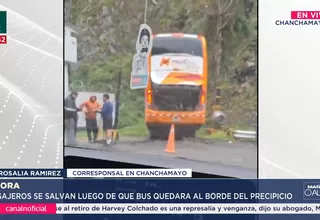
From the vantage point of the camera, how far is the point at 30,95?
6.97 feet

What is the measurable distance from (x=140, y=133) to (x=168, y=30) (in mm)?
575

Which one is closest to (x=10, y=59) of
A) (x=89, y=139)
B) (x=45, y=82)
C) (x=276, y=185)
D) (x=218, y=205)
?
(x=45, y=82)

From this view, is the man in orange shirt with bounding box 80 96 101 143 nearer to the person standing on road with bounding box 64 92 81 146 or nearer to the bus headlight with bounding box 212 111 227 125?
the person standing on road with bounding box 64 92 81 146

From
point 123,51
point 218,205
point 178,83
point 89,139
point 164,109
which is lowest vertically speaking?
point 218,205

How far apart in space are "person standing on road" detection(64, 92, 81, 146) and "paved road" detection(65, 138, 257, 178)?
0.05 metres

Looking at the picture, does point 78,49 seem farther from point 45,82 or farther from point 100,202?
point 100,202

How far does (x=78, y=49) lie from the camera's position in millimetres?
2129

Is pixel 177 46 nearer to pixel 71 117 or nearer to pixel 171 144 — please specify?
pixel 171 144

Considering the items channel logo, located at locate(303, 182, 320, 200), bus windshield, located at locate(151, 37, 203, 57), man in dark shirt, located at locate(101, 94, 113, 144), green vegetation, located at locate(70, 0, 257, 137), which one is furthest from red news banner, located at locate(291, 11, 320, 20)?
man in dark shirt, located at locate(101, 94, 113, 144)

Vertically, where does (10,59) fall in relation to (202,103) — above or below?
above

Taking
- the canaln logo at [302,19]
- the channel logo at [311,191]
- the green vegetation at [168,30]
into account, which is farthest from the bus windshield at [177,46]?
the channel logo at [311,191]

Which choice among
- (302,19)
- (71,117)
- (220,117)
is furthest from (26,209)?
(302,19)

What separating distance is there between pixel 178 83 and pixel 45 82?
719mm

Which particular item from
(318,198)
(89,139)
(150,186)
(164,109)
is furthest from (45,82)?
(318,198)
